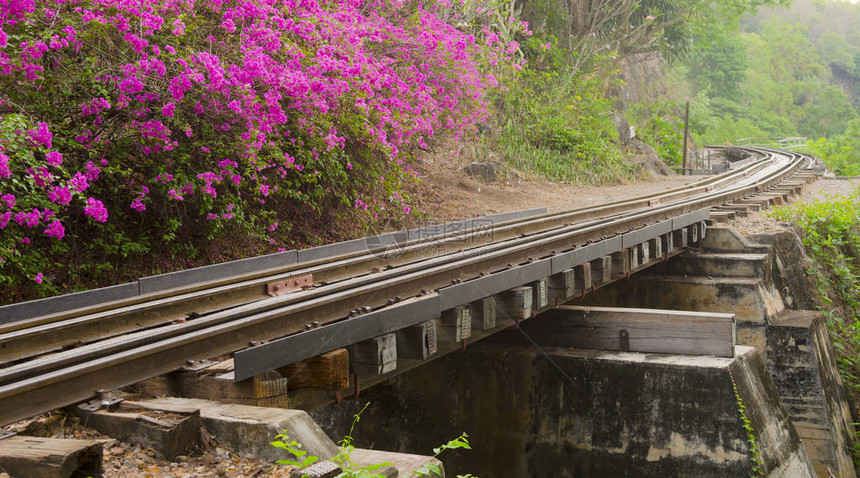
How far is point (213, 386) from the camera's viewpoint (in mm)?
3635

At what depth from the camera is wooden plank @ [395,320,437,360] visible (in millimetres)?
4973

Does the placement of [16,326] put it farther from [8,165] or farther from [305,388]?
[8,165]

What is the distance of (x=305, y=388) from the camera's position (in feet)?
13.9

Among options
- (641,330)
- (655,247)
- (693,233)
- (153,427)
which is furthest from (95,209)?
(693,233)

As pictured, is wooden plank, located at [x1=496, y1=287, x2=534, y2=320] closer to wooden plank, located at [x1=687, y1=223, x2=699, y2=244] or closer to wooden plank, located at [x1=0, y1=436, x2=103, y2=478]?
wooden plank, located at [x1=0, y1=436, x2=103, y2=478]

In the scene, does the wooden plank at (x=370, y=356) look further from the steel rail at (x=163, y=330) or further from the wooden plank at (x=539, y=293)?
the wooden plank at (x=539, y=293)

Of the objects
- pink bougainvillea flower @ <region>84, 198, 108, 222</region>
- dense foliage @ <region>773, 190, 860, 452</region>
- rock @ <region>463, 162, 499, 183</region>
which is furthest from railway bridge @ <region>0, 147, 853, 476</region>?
rock @ <region>463, 162, 499, 183</region>

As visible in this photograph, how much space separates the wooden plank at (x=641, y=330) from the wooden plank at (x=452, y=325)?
233cm

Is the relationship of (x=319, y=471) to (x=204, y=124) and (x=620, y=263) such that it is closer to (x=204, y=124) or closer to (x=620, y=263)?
(x=204, y=124)

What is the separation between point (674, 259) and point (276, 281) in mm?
7031

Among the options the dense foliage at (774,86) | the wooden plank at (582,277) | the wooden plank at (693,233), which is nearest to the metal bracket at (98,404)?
the wooden plank at (582,277)

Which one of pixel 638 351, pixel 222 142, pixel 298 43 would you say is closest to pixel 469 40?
pixel 298 43

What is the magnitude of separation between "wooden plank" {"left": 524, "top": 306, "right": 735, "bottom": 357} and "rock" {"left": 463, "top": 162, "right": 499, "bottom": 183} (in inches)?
387

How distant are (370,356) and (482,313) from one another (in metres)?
1.51
